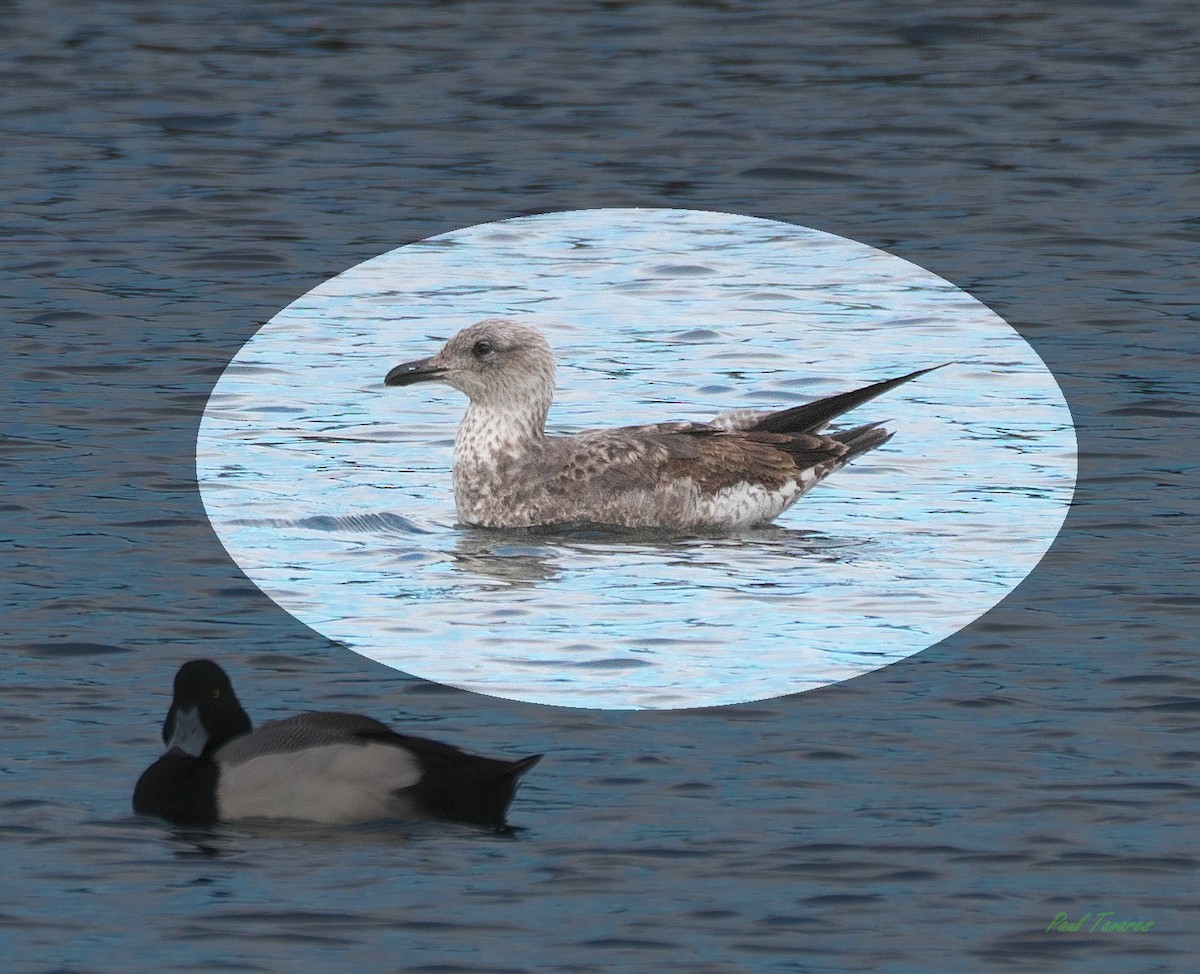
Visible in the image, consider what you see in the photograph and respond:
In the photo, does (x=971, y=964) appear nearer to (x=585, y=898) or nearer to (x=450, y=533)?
(x=585, y=898)

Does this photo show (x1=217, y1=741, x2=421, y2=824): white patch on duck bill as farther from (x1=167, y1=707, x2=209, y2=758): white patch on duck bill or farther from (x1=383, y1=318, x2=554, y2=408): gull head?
(x1=383, y1=318, x2=554, y2=408): gull head

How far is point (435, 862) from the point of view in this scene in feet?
30.6

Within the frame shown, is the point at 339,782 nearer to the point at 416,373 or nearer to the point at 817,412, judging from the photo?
the point at 416,373

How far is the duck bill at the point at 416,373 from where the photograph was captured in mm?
13812

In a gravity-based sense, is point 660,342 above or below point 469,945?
above

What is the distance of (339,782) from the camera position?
973cm

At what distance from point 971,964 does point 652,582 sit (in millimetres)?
4366

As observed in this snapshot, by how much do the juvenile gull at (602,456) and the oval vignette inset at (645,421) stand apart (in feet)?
0.59

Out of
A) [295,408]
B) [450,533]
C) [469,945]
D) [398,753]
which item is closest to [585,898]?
[469,945]

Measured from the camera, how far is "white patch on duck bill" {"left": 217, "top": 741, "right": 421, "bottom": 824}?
9.72m

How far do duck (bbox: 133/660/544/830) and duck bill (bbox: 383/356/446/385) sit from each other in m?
3.98
